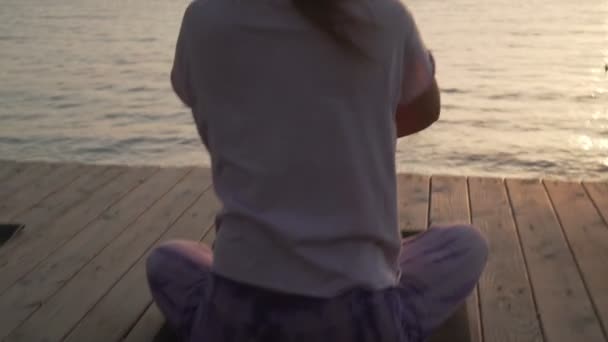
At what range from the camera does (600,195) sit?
3.29 metres

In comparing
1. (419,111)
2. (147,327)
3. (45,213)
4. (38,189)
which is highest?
(419,111)

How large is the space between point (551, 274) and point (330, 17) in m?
1.43

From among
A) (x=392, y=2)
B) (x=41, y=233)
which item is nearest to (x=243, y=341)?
(x=392, y=2)

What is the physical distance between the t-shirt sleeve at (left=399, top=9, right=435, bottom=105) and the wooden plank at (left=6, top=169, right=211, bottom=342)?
1173mm

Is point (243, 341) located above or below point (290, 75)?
below

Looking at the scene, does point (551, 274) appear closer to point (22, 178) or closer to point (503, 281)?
point (503, 281)

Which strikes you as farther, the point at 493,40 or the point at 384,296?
the point at 493,40

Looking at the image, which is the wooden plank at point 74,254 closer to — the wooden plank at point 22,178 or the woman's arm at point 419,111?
the wooden plank at point 22,178

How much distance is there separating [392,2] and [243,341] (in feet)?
2.16

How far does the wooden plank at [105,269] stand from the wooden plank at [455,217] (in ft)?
2.97

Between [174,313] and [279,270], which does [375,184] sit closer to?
[279,270]

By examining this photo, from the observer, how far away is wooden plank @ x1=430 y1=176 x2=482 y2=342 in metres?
2.16

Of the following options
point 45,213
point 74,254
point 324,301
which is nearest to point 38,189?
point 45,213

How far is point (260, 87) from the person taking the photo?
4.86ft
